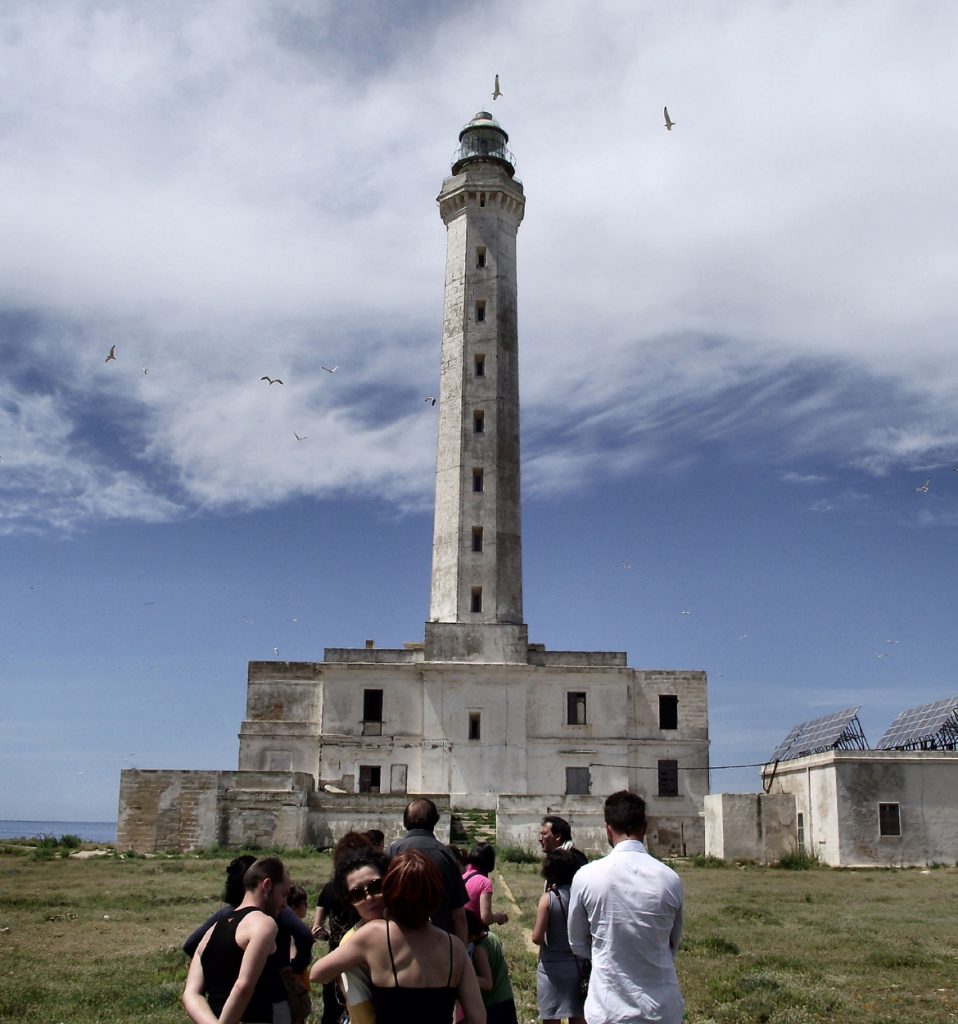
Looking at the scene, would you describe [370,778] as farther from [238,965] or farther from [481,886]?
[238,965]

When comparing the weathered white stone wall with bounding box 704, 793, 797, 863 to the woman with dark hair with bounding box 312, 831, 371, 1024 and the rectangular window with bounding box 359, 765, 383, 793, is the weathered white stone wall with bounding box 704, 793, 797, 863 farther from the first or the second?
the woman with dark hair with bounding box 312, 831, 371, 1024

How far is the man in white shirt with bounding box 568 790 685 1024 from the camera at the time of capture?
5.39 m

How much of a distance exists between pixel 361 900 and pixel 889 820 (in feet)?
87.4

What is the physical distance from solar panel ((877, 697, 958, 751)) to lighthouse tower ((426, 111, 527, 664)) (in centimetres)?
1105

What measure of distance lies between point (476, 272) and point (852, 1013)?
31.1 m

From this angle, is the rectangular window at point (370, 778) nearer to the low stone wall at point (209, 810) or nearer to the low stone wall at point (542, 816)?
the low stone wall at point (209, 810)

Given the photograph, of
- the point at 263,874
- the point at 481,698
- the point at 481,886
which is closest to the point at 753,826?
the point at 481,698

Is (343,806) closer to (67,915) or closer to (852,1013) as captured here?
(67,915)

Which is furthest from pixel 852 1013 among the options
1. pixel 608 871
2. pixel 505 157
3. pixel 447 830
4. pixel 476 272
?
pixel 505 157

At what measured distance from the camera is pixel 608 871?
18.5 feet

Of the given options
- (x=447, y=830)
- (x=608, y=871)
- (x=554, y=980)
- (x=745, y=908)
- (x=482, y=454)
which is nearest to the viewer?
(x=608, y=871)

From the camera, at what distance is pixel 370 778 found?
35031 mm

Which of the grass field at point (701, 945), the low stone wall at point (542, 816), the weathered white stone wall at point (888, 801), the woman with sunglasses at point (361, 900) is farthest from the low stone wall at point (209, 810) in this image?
the woman with sunglasses at point (361, 900)

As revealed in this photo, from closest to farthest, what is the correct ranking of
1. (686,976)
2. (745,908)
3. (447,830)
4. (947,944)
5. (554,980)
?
(554,980) < (686,976) < (947,944) < (745,908) < (447,830)
